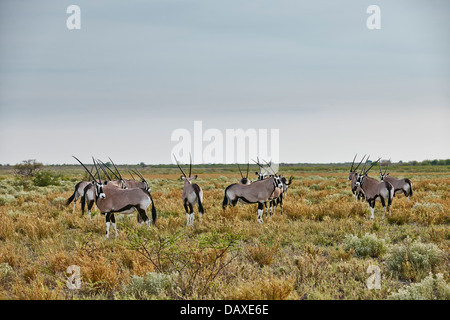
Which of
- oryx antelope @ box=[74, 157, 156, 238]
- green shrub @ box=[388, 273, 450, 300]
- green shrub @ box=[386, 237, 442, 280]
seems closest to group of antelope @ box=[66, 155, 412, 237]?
oryx antelope @ box=[74, 157, 156, 238]

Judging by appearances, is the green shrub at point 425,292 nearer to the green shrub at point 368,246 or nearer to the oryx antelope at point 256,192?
the green shrub at point 368,246

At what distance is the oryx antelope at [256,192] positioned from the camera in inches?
487

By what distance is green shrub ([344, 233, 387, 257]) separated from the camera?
7.86 m

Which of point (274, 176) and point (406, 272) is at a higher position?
point (274, 176)

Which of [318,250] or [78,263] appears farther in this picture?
[318,250]

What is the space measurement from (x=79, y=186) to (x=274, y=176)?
9.19 meters

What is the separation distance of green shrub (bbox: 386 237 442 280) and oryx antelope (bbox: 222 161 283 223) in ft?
18.1

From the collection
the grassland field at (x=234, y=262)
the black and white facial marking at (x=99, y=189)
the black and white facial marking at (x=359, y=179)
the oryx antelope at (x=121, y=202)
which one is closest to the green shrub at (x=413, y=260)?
the grassland field at (x=234, y=262)

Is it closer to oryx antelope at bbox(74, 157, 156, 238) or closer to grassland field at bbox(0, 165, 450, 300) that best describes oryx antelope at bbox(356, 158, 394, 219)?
grassland field at bbox(0, 165, 450, 300)

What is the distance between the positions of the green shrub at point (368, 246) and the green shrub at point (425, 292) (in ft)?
7.56

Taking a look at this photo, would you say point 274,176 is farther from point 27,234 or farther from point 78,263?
point 27,234
